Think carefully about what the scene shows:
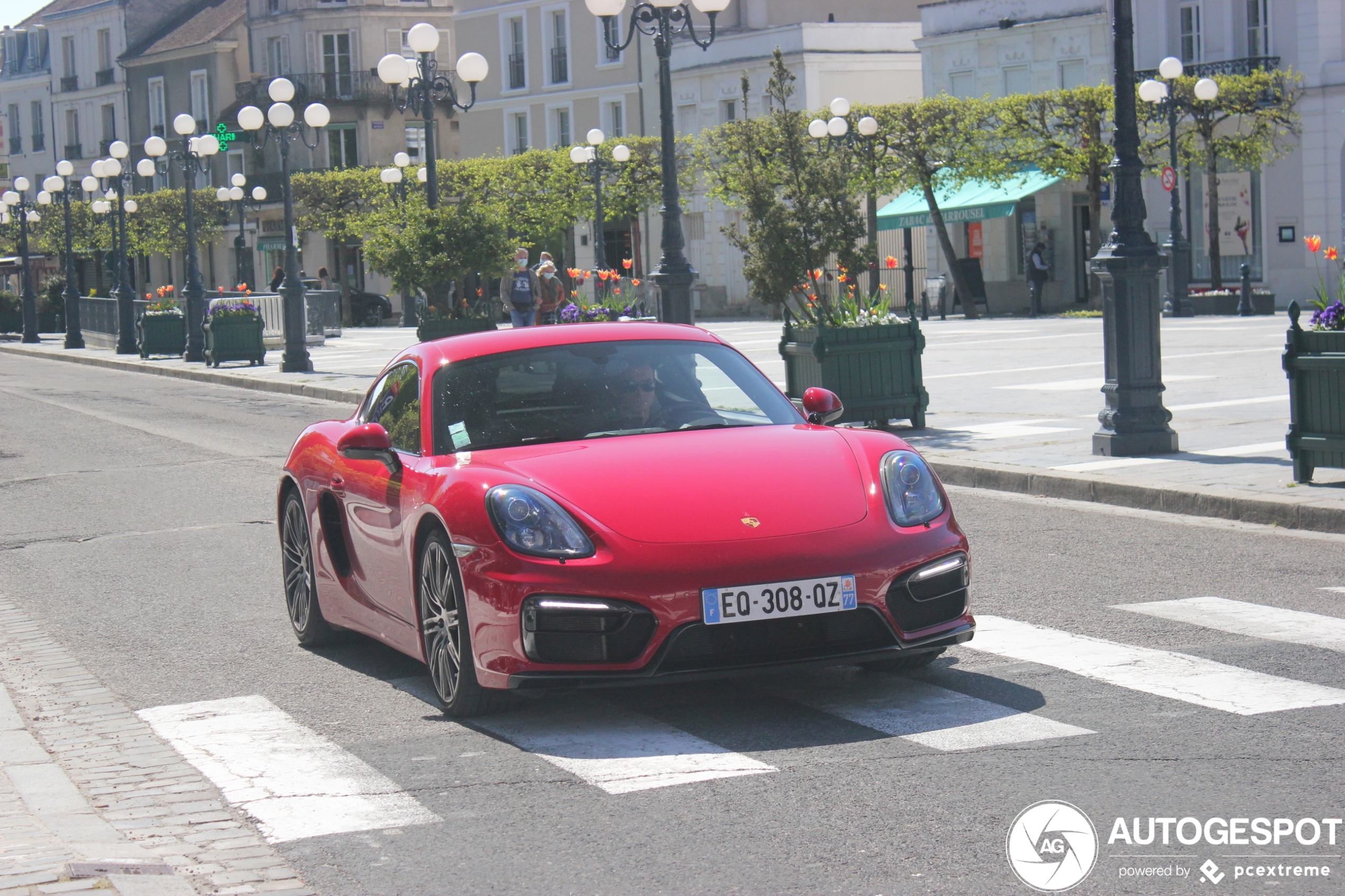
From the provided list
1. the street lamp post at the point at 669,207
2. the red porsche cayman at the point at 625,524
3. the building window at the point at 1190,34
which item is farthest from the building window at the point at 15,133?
the red porsche cayman at the point at 625,524

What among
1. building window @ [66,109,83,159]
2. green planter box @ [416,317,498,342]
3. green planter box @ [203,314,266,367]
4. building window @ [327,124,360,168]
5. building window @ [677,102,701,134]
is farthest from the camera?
building window @ [66,109,83,159]

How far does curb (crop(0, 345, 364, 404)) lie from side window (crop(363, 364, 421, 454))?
44.4ft

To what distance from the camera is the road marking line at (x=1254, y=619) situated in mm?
6996

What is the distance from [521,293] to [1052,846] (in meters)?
24.3

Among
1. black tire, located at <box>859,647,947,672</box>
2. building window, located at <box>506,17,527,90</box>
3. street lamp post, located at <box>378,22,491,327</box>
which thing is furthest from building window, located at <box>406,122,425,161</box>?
black tire, located at <box>859,647,947,672</box>

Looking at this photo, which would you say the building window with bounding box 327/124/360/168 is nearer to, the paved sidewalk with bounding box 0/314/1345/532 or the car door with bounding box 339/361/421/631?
the paved sidewalk with bounding box 0/314/1345/532

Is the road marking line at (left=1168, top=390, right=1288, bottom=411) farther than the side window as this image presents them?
Yes

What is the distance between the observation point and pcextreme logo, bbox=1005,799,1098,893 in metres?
4.23

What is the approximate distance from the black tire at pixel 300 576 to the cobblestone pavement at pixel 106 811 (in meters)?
0.96

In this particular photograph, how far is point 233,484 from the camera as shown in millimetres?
14547

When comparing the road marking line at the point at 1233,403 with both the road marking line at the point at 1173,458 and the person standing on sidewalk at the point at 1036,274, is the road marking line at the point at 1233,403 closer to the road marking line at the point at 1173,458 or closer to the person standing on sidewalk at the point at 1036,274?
the road marking line at the point at 1173,458

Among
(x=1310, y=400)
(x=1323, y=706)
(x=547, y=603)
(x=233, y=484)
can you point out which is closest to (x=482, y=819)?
(x=547, y=603)

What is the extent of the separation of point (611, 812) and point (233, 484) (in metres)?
10.2

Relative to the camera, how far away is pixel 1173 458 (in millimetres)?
13086
